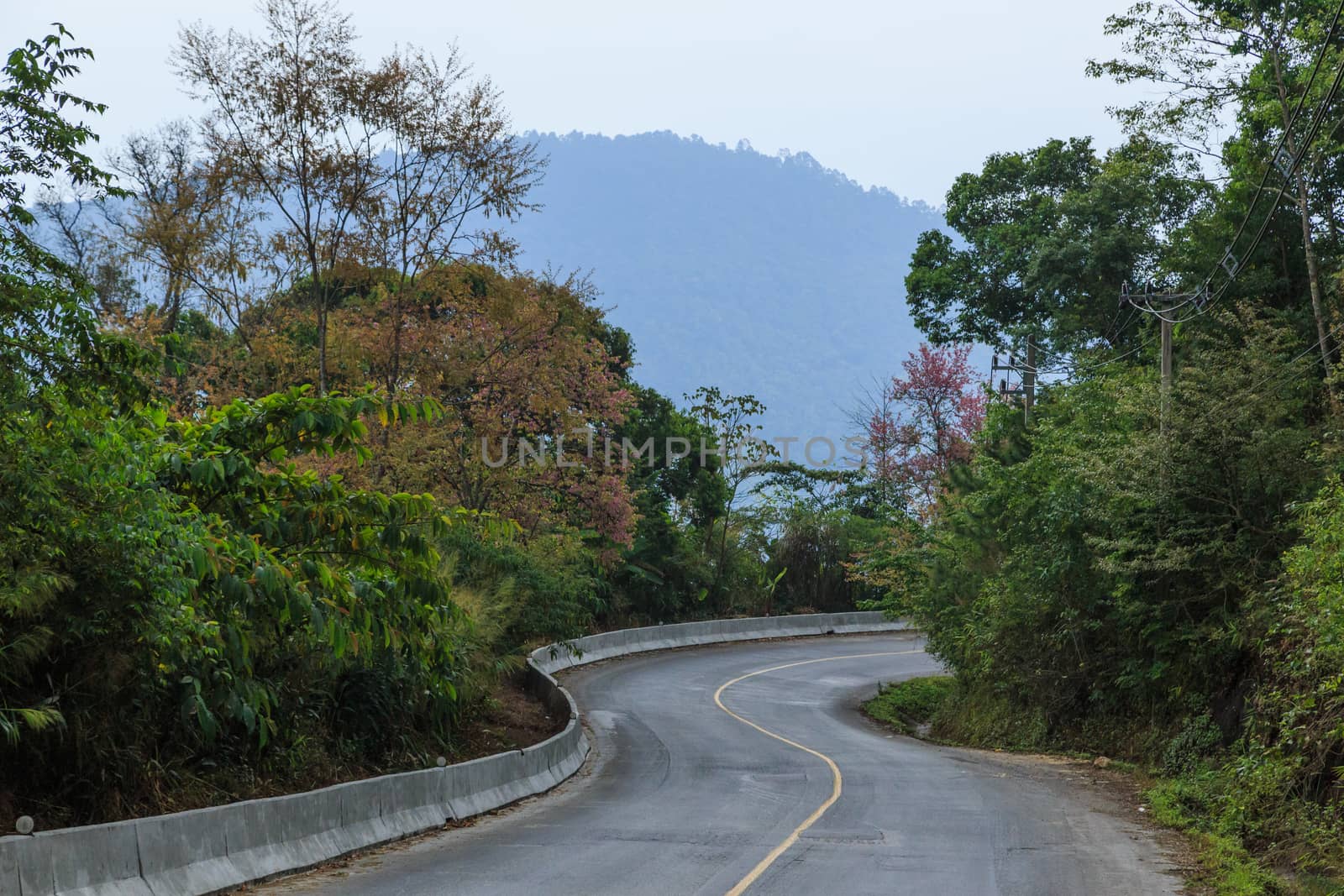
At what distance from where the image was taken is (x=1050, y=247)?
40188mm

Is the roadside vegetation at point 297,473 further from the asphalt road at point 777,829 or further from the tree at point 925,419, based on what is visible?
the tree at point 925,419

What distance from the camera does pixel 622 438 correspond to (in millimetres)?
49281

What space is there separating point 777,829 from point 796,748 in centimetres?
957

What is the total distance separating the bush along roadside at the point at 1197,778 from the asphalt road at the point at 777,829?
2.35ft

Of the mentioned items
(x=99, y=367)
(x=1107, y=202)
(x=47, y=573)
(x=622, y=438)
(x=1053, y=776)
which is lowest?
(x=1053, y=776)

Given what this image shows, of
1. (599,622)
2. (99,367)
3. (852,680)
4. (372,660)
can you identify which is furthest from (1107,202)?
(99,367)

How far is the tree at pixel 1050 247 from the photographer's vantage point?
127 feet

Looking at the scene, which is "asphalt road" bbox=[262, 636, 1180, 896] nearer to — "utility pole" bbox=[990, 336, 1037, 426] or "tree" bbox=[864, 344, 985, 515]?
"utility pole" bbox=[990, 336, 1037, 426]

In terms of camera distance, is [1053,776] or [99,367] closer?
[99,367]

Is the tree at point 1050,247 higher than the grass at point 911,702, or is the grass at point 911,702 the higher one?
the tree at point 1050,247

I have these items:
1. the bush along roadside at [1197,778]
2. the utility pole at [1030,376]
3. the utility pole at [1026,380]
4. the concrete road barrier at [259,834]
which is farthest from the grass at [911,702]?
the concrete road barrier at [259,834]

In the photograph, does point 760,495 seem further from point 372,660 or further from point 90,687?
point 90,687

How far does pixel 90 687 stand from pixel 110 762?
2.39 feet

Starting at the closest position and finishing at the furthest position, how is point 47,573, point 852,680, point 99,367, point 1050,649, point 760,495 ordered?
1. point 47,573
2. point 99,367
3. point 1050,649
4. point 852,680
5. point 760,495
